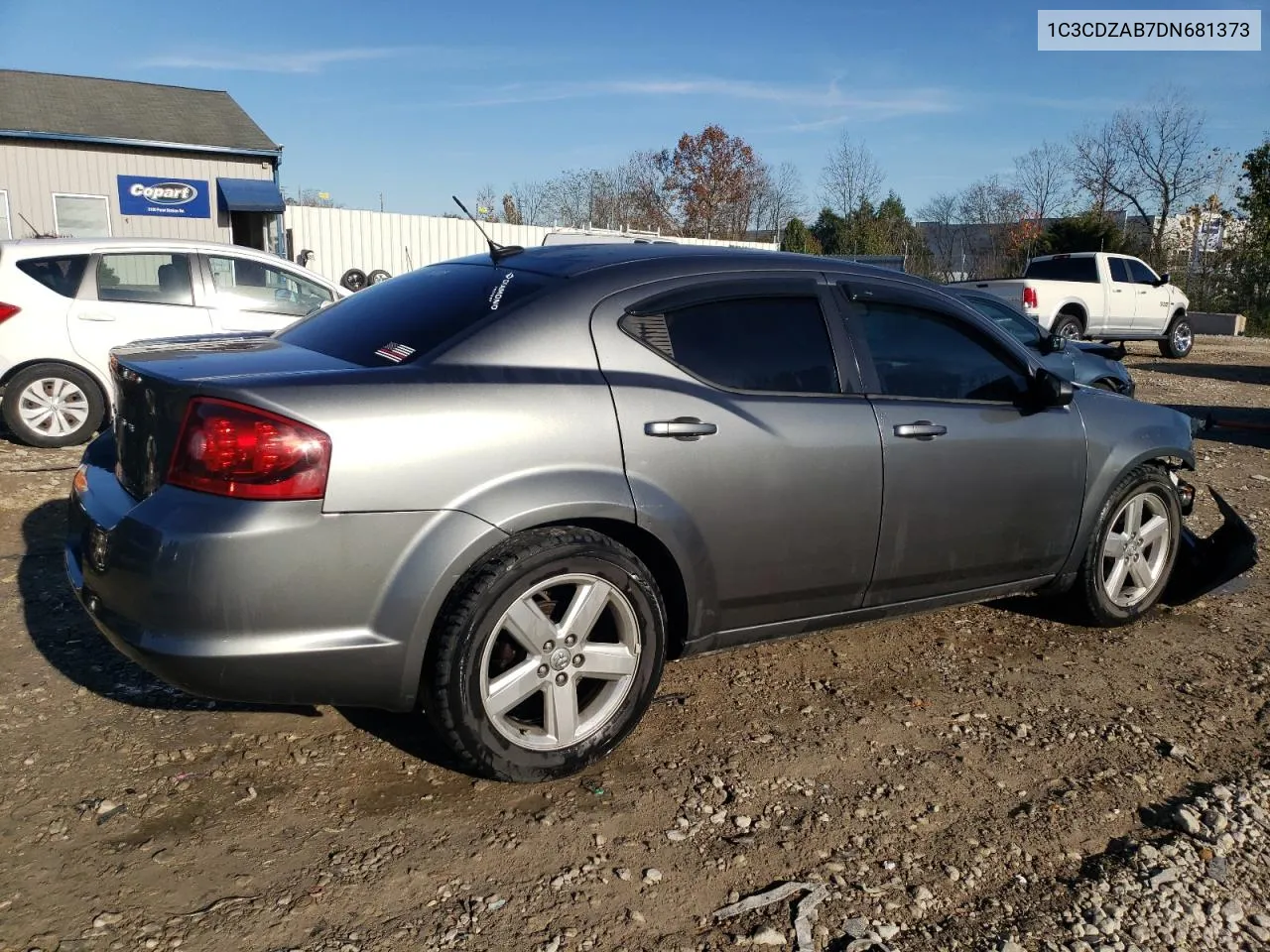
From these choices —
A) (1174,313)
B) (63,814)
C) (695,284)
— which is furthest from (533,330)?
(1174,313)

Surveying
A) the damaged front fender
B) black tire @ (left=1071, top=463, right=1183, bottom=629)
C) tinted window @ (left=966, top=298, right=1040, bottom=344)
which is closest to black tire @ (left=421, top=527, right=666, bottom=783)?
black tire @ (left=1071, top=463, right=1183, bottom=629)

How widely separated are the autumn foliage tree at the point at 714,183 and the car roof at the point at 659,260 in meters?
32.6

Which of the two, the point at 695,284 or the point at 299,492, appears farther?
the point at 695,284

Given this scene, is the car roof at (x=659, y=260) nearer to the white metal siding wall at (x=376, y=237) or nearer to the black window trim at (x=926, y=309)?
the black window trim at (x=926, y=309)

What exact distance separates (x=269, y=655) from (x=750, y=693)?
1.86 metres

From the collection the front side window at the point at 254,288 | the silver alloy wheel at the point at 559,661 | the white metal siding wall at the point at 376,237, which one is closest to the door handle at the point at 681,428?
the silver alloy wheel at the point at 559,661

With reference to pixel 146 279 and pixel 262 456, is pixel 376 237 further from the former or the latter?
pixel 262 456

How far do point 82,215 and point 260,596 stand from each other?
1999cm

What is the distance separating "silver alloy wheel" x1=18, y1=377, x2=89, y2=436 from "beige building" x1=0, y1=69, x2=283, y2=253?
482 inches

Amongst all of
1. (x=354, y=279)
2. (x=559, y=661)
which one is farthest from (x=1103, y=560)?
(x=354, y=279)

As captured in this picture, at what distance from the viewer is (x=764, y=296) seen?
3.61 m

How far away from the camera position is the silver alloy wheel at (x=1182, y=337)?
66.0 feet

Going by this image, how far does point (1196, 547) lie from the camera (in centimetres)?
501

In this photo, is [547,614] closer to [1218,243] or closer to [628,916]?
[628,916]
